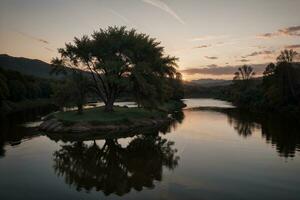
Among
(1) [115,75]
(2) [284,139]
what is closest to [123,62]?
(1) [115,75]

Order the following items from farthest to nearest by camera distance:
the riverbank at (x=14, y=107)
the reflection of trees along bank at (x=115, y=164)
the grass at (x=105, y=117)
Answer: the riverbank at (x=14, y=107) < the grass at (x=105, y=117) < the reflection of trees along bank at (x=115, y=164)

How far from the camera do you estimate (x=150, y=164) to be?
2617 cm

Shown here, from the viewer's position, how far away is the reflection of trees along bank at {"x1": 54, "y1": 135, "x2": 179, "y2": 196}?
20689mm

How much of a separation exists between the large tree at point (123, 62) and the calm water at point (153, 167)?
13845 millimetres

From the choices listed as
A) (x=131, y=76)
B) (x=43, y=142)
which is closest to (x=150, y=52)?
(x=131, y=76)

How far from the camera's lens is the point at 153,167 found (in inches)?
986

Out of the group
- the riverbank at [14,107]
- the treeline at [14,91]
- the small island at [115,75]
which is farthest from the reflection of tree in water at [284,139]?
the riverbank at [14,107]

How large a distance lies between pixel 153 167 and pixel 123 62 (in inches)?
1194

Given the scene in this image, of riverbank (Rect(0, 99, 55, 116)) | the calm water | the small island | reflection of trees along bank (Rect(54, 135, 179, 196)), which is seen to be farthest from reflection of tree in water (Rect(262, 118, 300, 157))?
riverbank (Rect(0, 99, 55, 116))

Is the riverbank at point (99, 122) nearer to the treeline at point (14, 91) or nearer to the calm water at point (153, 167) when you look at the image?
the calm water at point (153, 167)

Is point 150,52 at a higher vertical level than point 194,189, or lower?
higher

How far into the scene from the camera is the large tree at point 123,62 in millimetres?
51781

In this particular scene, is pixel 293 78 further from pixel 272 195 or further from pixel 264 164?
pixel 272 195

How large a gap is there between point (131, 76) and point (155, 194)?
120 ft
